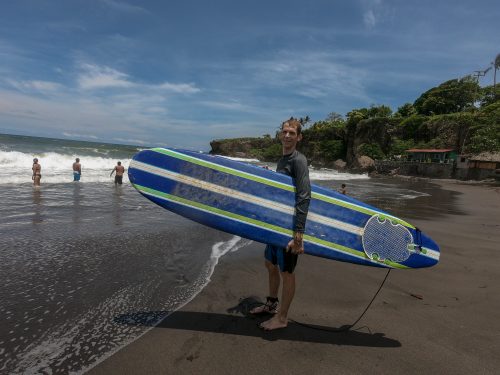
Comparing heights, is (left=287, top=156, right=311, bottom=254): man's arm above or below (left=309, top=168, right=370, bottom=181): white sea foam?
above

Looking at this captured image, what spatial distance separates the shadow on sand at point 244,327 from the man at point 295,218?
0.36ft

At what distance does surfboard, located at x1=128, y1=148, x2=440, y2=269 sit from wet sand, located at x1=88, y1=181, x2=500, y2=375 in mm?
548

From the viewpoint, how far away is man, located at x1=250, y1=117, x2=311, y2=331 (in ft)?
8.17

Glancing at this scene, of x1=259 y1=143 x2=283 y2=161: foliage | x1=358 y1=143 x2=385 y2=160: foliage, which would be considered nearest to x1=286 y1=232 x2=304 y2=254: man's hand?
x1=358 y1=143 x2=385 y2=160: foliage

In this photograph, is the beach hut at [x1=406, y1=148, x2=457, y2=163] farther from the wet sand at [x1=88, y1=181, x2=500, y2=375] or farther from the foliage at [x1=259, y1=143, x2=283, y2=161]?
the foliage at [x1=259, y1=143, x2=283, y2=161]

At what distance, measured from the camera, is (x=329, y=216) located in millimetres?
2910

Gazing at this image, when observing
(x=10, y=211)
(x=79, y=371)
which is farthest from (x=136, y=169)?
(x=10, y=211)

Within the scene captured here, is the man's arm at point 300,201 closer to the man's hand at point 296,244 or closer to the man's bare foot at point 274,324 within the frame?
the man's hand at point 296,244

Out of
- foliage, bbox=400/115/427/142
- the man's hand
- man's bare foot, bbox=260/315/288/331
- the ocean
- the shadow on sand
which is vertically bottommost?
the ocean

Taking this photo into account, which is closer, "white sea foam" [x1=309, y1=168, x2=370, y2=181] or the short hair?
the short hair

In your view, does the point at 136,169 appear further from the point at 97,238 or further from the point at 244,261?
the point at 97,238

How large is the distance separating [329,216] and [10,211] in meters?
7.59

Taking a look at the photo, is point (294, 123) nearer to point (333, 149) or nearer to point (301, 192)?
point (301, 192)

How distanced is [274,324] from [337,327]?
1.88 ft
